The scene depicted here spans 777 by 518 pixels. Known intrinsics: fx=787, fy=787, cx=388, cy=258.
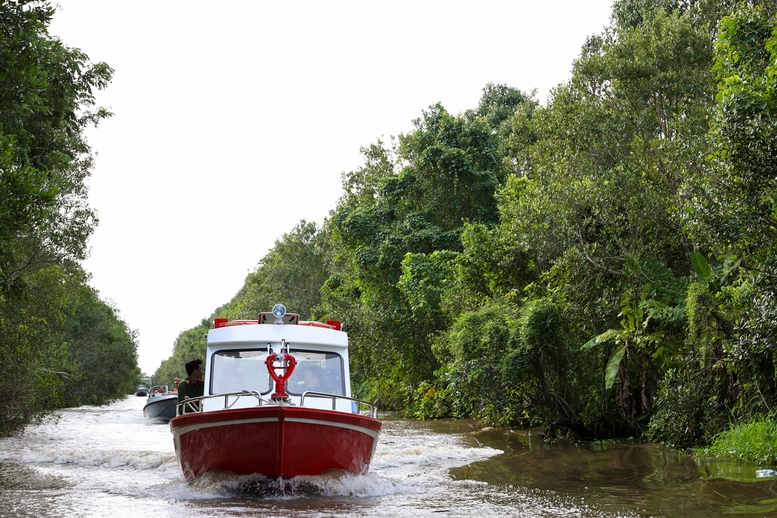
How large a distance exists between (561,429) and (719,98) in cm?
926

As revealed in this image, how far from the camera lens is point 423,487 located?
1088cm

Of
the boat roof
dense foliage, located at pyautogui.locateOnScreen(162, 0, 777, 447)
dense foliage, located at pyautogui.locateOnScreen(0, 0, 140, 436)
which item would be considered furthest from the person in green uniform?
dense foliage, located at pyautogui.locateOnScreen(162, 0, 777, 447)

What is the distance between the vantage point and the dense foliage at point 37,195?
11.3m

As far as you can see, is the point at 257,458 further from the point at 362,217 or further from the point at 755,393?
the point at 362,217

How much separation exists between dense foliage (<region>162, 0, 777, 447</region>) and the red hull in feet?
20.8

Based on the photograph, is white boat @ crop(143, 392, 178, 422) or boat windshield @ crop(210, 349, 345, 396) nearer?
boat windshield @ crop(210, 349, 345, 396)

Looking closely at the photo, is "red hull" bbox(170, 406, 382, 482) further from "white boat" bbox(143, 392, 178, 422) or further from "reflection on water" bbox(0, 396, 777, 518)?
"white boat" bbox(143, 392, 178, 422)

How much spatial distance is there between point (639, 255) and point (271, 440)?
10.2 metres

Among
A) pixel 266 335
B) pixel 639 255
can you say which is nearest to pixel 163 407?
pixel 639 255

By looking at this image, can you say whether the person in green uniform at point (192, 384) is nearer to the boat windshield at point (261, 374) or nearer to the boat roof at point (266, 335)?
the boat windshield at point (261, 374)

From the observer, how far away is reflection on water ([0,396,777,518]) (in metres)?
8.52

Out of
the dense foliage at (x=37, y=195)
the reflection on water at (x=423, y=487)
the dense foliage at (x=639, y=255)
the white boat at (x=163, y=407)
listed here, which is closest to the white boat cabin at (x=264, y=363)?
the reflection on water at (x=423, y=487)

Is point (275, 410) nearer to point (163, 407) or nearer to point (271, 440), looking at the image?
point (271, 440)

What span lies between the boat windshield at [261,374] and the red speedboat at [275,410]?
1 cm
